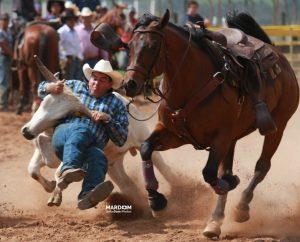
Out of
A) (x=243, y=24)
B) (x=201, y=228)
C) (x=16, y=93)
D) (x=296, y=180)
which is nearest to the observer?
(x=201, y=228)

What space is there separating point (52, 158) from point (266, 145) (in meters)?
2.05

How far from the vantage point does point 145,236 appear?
251 inches

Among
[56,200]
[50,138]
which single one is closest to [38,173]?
[50,138]

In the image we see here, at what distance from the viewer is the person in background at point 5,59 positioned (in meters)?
15.8

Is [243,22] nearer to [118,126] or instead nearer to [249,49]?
[249,49]

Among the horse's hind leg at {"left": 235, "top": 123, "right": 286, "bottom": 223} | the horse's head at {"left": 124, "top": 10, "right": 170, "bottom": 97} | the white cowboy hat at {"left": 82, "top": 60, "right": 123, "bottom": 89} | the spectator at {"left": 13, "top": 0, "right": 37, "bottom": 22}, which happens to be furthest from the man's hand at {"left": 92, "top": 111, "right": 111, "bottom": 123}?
the spectator at {"left": 13, "top": 0, "right": 37, "bottom": 22}

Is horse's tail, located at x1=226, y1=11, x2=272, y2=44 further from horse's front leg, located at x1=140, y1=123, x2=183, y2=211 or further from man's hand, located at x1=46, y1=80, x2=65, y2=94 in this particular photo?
man's hand, located at x1=46, y1=80, x2=65, y2=94

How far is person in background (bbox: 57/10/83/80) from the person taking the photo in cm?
1459

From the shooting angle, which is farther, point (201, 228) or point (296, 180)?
point (296, 180)

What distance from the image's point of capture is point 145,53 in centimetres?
578

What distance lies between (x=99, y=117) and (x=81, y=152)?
1.17ft

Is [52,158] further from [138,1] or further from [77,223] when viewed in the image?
[138,1]

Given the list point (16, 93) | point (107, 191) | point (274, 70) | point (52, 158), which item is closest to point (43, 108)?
point (52, 158)

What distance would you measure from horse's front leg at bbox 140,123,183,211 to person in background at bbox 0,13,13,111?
9547mm
